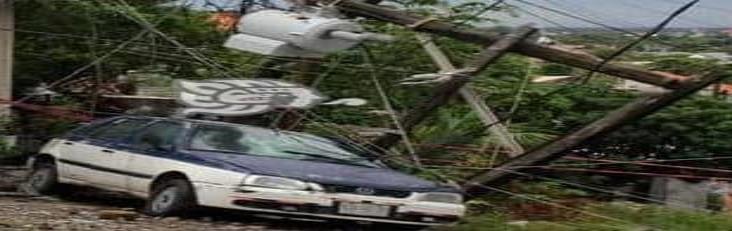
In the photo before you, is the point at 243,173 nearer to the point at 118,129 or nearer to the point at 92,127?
the point at 118,129

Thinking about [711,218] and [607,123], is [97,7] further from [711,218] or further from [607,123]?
[711,218]

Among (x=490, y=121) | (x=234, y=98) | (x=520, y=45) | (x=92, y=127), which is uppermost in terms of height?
(x=520, y=45)

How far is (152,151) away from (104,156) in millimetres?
817

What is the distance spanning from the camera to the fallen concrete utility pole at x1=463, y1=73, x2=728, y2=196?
13031mm

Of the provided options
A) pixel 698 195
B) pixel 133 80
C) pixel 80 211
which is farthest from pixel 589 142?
pixel 133 80

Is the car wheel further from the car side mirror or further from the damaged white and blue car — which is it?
the car side mirror

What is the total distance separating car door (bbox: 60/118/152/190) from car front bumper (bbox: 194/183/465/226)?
1.52m

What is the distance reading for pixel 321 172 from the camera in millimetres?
10938

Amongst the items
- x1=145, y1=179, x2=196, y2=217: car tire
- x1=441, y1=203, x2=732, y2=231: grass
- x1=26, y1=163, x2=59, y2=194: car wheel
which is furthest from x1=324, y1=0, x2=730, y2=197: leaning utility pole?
x1=26, y1=163, x2=59, y2=194: car wheel

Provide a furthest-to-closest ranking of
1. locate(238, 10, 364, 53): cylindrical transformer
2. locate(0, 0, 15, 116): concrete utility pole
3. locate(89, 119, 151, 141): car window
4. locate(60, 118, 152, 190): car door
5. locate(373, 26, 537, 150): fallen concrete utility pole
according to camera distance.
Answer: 1. locate(0, 0, 15, 116): concrete utility pole
2. locate(373, 26, 537, 150): fallen concrete utility pole
3. locate(89, 119, 151, 141): car window
4. locate(238, 10, 364, 53): cylindrical transformer
5. locate(60, 118, 152, 190): car door

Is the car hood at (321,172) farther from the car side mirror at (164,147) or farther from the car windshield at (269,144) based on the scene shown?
the car side mirror at (164,147)

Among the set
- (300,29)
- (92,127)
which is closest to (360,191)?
(300,29)

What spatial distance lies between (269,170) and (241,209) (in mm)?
405

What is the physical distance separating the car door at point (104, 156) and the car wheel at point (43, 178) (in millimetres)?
299
